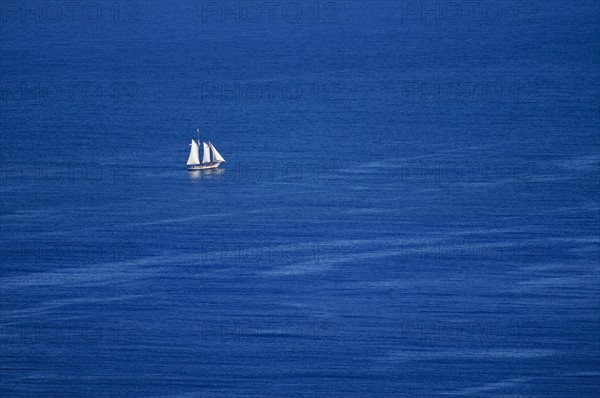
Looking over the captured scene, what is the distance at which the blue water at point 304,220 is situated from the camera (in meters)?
35.1

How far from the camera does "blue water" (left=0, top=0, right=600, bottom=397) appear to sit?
35.1 metres

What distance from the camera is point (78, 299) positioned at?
3919 cm

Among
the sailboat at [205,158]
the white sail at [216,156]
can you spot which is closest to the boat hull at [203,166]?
the sailboat at [205,158]

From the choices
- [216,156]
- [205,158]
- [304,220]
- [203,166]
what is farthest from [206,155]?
[304,220]

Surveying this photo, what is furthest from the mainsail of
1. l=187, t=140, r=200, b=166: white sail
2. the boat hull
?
l=187, t=140, r=200, b=166: white sail

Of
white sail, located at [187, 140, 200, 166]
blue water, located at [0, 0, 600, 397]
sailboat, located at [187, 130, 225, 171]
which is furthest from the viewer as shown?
sailboat, located at [187, 130, 225, 171]

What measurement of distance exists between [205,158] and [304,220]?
26.2 ft

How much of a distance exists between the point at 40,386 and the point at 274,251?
11.5m

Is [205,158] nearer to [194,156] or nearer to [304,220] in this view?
[194,156]

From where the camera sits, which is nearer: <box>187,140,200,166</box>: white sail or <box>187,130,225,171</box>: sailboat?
<box>187,140,200,166</box>: white sail

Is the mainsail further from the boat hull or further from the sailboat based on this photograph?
the boat hull

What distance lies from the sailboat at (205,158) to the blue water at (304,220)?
101 cm

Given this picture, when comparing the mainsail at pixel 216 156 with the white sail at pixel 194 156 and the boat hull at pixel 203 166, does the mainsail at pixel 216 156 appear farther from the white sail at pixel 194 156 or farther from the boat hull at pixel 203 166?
the white sail at pixel 194 156

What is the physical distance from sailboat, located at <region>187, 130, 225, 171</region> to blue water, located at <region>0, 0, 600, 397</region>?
1.01 meters
